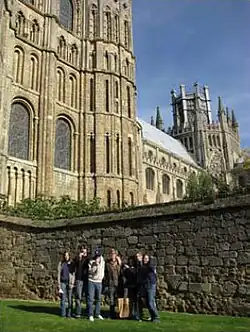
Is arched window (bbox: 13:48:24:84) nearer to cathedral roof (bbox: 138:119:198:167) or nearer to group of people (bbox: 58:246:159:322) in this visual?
group of people (bbox: 58:246:159:322)

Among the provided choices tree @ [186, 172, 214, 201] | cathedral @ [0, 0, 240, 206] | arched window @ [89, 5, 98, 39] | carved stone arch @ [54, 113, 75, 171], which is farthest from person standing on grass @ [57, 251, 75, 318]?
arched window @ [89, 5, 98, 39]

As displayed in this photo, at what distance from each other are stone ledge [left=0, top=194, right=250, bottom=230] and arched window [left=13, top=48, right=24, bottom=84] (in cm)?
2032

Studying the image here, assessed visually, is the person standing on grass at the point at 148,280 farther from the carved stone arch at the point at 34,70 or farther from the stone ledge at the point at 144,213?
the carved stone arch at the point at 34,70

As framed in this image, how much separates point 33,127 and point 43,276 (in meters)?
20.2

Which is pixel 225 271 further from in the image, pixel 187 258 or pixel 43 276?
pixel 43 276

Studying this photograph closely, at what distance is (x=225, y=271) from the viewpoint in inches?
428

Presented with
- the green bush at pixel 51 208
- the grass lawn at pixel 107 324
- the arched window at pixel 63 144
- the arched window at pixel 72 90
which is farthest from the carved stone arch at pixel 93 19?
the grass lawn at pixel 107 324

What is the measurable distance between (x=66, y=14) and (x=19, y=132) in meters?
15.4

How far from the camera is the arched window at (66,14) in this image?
40.1 metres

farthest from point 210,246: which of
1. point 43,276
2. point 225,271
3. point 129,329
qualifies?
point 43,276

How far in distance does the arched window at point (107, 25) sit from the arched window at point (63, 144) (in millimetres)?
10596

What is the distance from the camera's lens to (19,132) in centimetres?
3181

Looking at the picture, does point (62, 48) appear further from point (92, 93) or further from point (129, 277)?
point (129, 277)

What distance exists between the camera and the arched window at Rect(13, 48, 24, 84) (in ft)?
107
